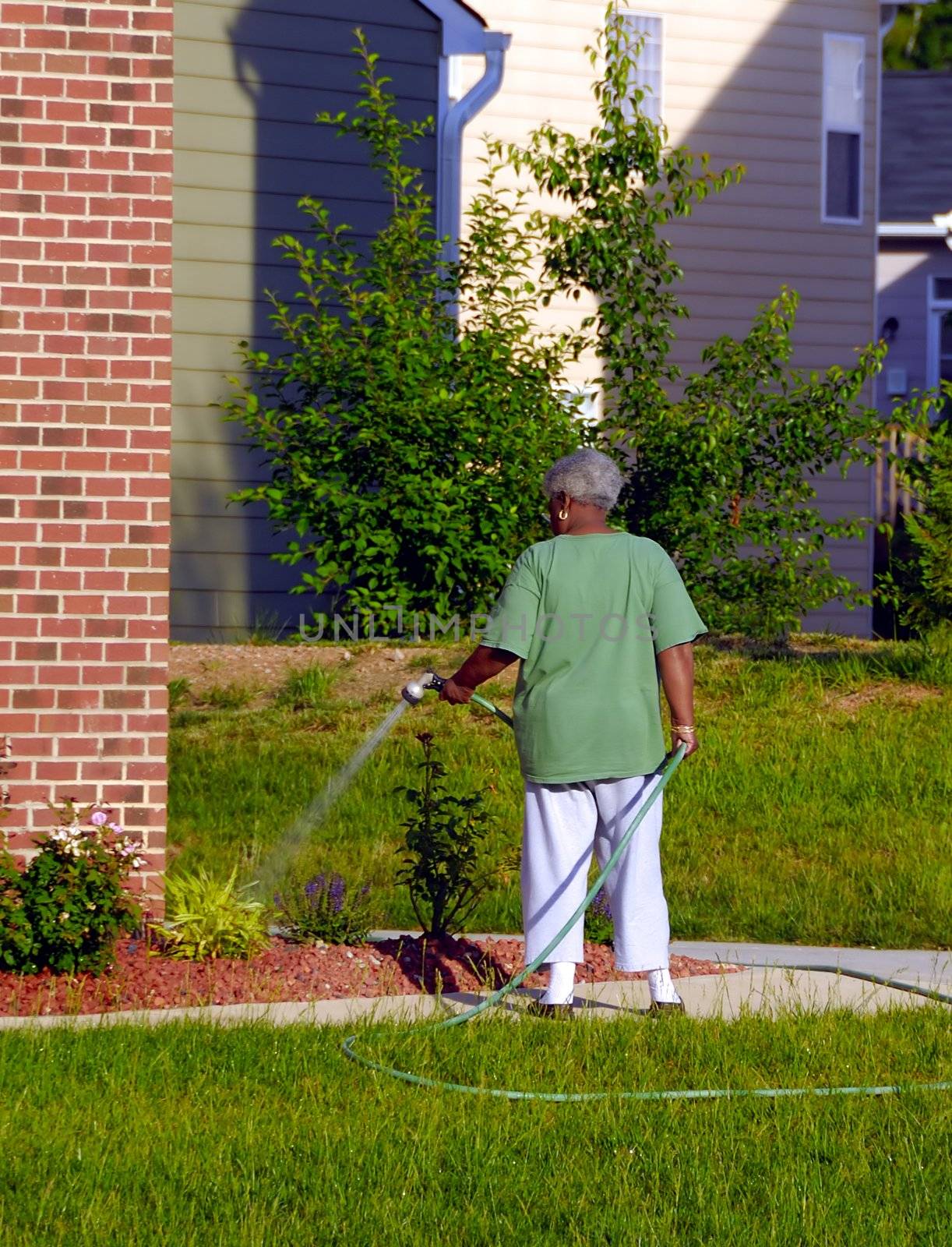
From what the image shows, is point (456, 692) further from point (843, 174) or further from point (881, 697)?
point (843, 174)

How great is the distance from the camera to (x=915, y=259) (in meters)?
21.4

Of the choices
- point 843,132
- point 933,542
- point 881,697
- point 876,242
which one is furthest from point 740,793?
point 843,132

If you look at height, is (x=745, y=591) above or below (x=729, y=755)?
above

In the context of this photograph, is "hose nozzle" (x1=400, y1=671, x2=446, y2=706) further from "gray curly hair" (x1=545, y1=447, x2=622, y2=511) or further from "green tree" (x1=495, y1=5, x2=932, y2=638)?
"green tree" (x1=495, y1=5, x2=932, y2=638)

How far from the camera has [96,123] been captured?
6.55m

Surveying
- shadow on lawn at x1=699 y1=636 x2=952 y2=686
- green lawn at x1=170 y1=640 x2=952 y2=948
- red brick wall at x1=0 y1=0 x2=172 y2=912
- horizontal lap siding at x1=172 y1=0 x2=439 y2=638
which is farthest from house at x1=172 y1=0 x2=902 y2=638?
red brick wall at x1=0 y1=0 x2=172 y2=912

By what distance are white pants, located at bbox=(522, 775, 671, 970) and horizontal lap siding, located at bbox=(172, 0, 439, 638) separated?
8516 mm

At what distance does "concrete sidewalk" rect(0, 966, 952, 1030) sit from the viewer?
5465 millimetres

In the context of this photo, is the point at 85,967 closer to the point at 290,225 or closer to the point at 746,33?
the point at 290,225

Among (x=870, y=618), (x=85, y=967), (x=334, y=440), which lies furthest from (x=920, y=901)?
(x=870, y=618)

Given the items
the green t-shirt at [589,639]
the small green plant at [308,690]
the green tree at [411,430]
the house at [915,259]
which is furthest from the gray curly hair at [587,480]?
the house at [915,259]

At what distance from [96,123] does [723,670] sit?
584 centimetres

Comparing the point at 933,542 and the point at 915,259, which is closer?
the point at 933,542

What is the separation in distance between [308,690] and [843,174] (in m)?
10.3
